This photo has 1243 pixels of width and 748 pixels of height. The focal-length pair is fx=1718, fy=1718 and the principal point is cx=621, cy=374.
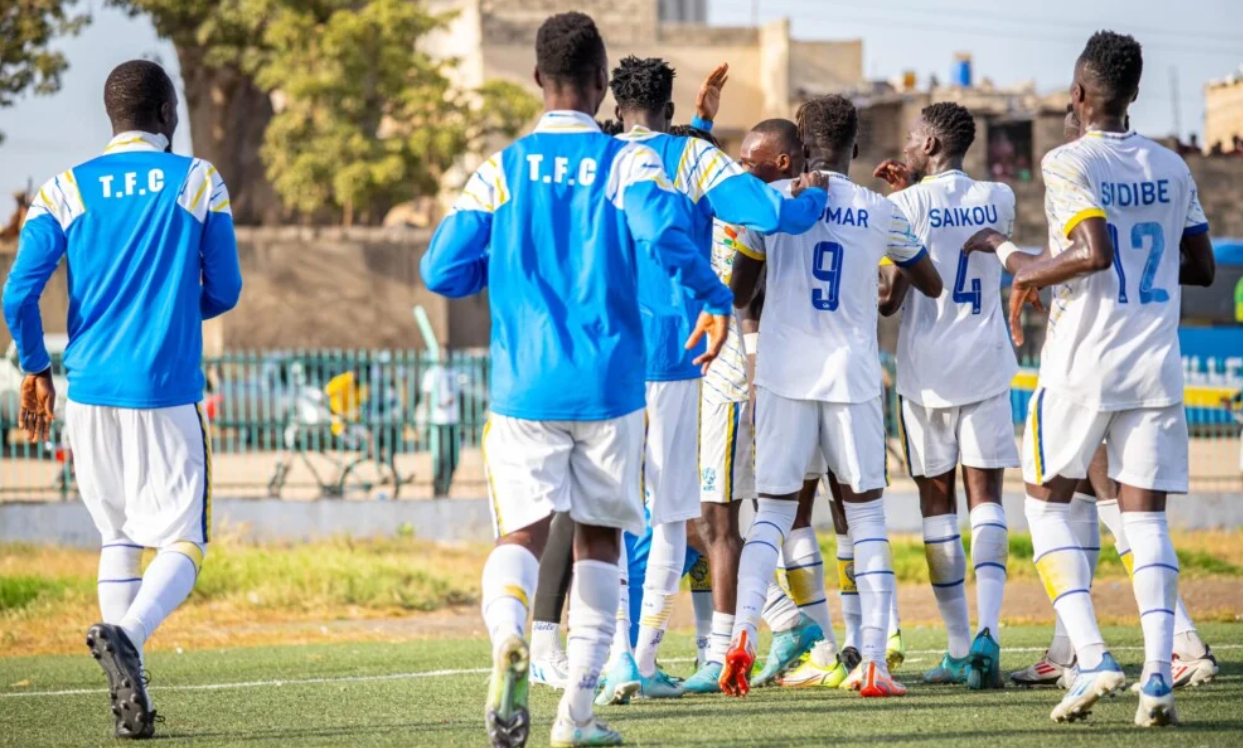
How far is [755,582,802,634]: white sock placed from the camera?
7918mm

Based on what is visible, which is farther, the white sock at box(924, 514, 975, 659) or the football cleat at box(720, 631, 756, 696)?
the white sock at box(924, 514, 975, 659)

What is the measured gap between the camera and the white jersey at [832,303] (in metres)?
7.25

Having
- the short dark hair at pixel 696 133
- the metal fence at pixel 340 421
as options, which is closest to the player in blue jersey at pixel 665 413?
the short dark hair at pixel 696 133

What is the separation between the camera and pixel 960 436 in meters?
7.87

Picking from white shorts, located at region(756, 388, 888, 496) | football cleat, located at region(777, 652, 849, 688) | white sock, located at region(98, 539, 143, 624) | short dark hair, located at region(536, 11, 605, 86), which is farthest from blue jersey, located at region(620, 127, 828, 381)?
white sock, located at region(98, 539, 143, 624)

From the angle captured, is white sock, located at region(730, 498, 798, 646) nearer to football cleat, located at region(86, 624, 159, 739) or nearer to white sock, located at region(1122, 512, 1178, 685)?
white sock, located at region(1122, 512, 1178, 685)

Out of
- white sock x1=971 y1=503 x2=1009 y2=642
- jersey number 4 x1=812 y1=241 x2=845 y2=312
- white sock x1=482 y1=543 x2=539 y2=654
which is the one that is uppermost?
jersey number 4 x1=812 y1=241 x2=845 y2=312

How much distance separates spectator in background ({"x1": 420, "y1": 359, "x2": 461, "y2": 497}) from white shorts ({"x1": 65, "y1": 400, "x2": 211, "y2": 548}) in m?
12.0

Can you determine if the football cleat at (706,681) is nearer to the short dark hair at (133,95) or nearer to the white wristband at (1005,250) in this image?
the white wristband at (1005,250)

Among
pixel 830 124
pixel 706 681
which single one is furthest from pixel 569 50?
pixel 706 681

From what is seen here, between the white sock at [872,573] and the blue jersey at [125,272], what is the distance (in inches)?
111

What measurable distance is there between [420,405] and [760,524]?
11.9 meters

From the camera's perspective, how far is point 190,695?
793 centimetres

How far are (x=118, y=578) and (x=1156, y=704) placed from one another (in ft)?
12.7
